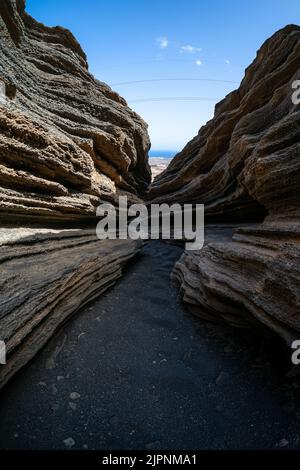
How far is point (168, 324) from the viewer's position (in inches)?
176

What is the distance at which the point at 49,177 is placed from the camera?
19.4ft

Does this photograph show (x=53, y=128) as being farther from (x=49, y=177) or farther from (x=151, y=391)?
(x=151, y=391)

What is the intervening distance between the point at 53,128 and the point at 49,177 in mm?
1303

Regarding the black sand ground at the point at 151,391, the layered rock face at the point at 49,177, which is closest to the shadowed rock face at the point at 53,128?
the layered rock face at the point at 49,177

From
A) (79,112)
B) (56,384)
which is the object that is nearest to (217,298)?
(56,384)

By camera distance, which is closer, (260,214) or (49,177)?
(49,177)

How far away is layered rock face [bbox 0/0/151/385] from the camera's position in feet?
11.4

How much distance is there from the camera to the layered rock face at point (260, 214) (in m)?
3.08

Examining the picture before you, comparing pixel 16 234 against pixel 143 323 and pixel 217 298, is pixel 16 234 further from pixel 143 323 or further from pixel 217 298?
pixel 217 298

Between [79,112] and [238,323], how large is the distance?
7199 millimetres

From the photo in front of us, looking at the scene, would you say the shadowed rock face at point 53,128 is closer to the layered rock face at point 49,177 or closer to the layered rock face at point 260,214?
the layered rock face at point 49,177

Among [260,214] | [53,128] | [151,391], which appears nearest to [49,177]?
[53,128]

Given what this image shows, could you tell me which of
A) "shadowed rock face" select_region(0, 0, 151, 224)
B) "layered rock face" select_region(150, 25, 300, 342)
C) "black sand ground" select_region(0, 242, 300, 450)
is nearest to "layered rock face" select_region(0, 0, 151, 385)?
"shadowed rock face" select_region(0, 0, 151, 224)

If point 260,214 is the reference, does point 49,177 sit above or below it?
above
